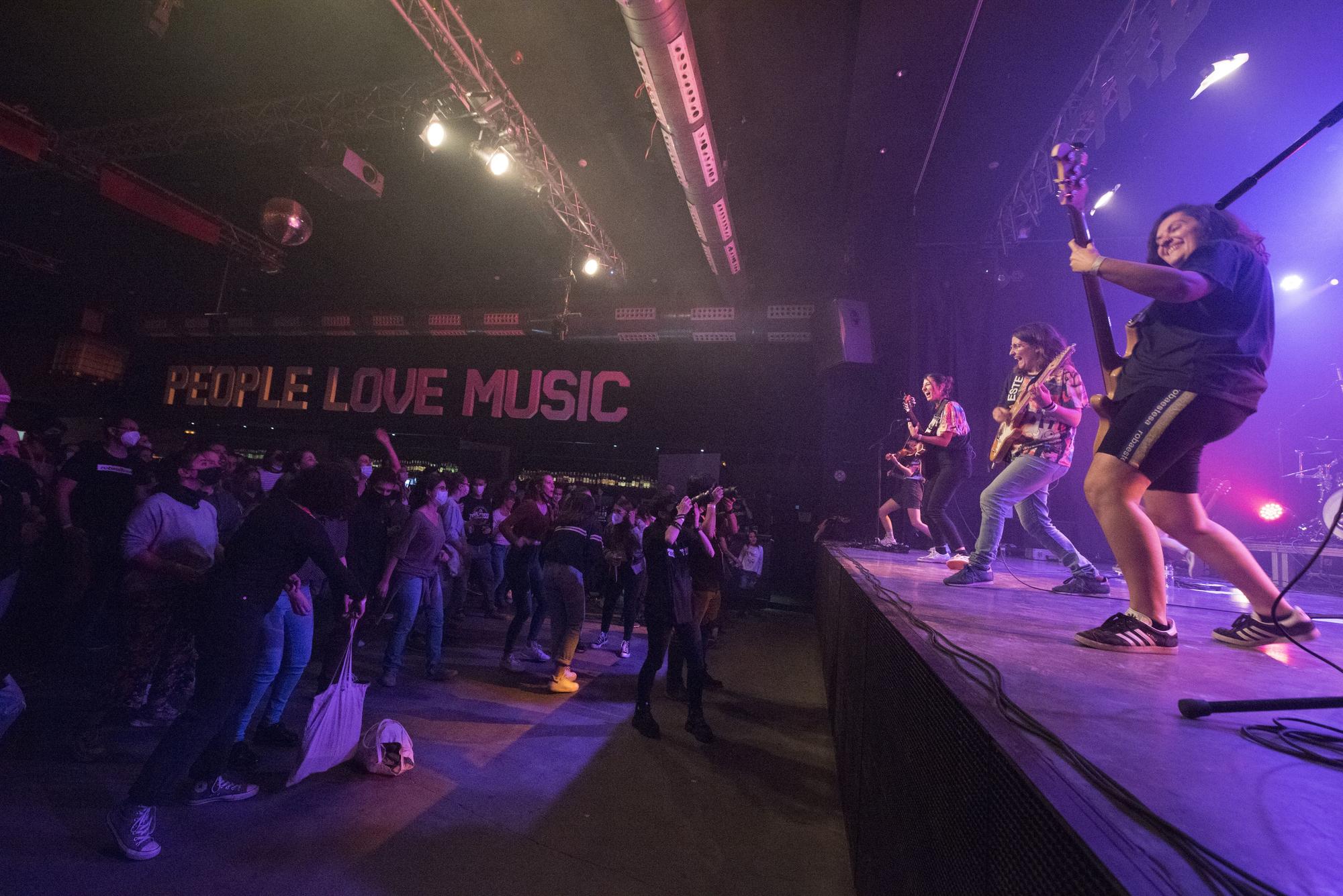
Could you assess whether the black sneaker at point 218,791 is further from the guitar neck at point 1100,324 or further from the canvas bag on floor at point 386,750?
the guitar neck at point 1100,324

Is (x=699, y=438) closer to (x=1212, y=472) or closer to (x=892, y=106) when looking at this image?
(x=892, y=106)

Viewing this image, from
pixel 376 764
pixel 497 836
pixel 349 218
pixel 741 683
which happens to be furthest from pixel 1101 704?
pixel 349 218

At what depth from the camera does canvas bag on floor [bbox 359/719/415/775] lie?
2.89 m

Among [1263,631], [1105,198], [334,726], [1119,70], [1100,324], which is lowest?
[334,726]

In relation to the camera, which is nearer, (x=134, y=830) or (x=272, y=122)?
(x=134, y=830)

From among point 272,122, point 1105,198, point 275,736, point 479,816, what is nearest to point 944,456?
point 1105,198

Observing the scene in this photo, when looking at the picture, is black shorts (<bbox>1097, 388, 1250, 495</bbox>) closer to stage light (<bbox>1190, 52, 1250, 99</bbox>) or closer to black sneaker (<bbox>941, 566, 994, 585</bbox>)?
black sneaker (<bbox>941, 566, 994, 585</bbox>)

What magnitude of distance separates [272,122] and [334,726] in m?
6.77

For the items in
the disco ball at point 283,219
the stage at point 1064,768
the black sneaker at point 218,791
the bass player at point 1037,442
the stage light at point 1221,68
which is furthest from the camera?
the disco ball at point 283,219

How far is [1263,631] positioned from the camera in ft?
6.74

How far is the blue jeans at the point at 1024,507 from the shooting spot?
136 inches

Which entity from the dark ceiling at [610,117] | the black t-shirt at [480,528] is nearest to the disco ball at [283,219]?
the dark ceiling at [610,117]

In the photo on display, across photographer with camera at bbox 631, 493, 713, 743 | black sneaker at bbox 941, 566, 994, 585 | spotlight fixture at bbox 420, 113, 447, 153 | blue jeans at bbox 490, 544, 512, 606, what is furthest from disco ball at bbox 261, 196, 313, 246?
black sneaker at bbox 941, 566, 994, 585

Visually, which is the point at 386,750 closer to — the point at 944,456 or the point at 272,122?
the point at 944,456
